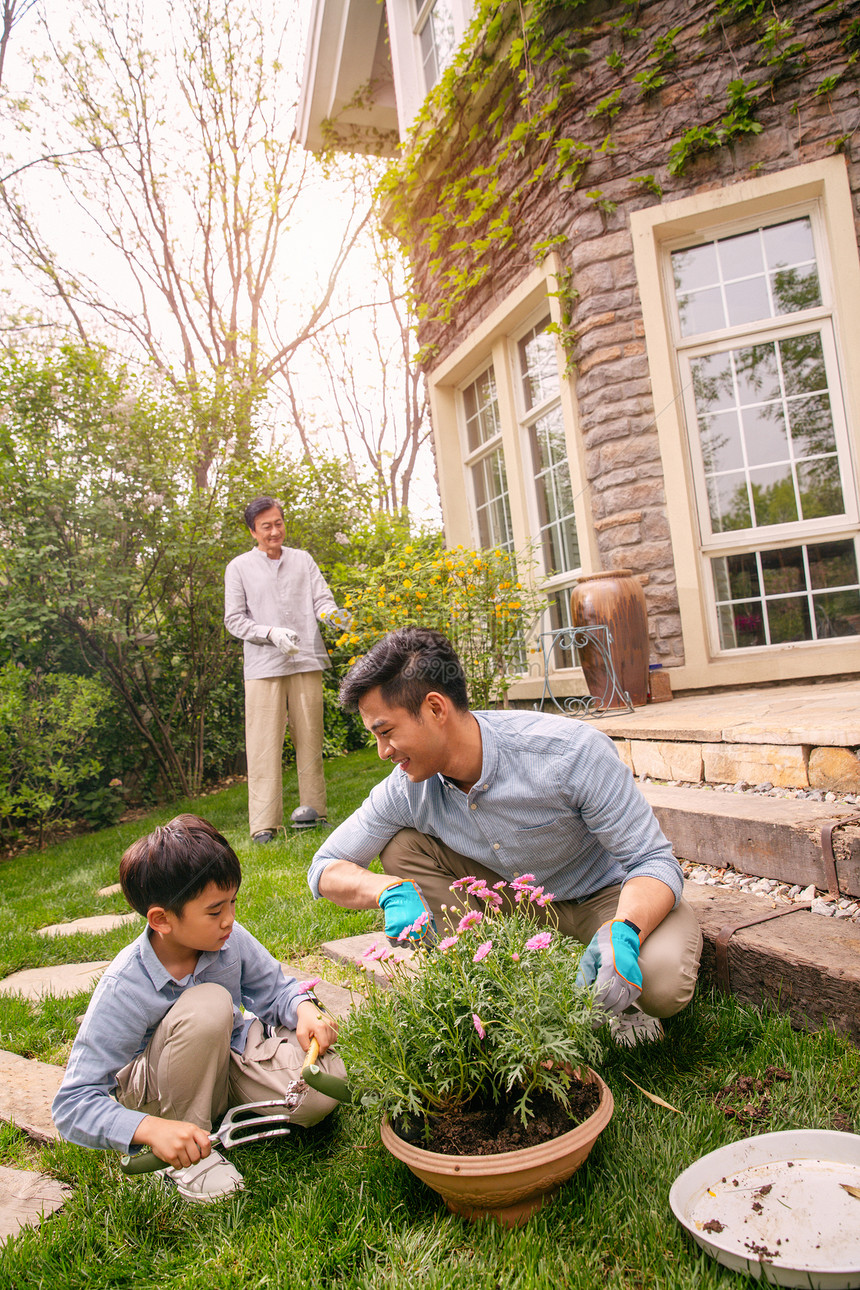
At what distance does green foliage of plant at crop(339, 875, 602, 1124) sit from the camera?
4.18 feet

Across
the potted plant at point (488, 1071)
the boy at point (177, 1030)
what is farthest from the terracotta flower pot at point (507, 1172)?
the boy at point (177, 1030)

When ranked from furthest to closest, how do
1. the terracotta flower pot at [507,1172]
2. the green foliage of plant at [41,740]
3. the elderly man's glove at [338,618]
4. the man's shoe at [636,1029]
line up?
the green foliage of plant at [41,740], the elderly man's glove at [338,618], the man's shoe at [636,1029], the terracotta flower pot at [507,1172]

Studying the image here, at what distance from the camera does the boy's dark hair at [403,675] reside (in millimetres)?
1842

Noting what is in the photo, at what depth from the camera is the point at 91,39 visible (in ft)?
35.2

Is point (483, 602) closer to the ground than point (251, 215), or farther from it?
closer to the ground

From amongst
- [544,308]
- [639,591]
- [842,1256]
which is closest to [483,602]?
[639,591]

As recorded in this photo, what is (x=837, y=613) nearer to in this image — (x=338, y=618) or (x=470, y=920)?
(x=338, y=618)

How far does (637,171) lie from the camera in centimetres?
450

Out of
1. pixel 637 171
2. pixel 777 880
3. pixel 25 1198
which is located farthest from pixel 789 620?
pixel 25 1198

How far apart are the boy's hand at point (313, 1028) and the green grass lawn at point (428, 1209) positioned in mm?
179

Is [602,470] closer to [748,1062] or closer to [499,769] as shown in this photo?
[499,769]

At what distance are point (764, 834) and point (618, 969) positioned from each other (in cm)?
91

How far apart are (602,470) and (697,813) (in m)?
2.55

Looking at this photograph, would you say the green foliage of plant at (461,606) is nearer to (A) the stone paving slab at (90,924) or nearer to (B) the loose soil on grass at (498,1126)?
(A) the stone paving slab at (90,924)
